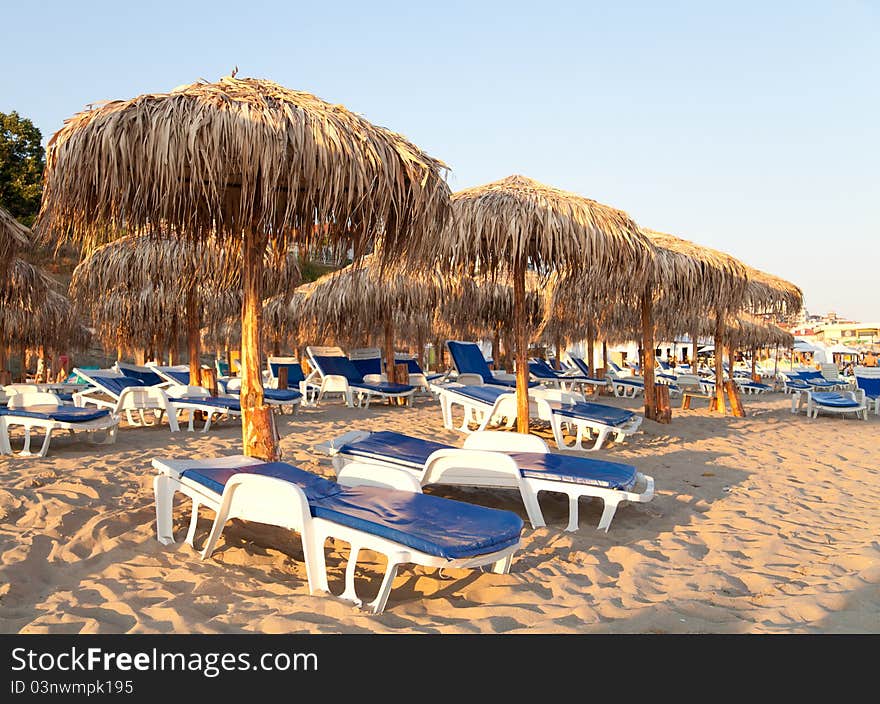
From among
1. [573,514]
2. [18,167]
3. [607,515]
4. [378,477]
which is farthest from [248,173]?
[18,167]

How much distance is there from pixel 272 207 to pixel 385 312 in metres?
9.05

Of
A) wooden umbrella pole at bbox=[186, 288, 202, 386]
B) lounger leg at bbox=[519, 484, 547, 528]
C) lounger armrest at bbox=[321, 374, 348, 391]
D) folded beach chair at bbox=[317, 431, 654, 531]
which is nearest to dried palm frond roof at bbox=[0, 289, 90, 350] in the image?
wooden umbrella pole at bbox=[186, 288, 202, 386]

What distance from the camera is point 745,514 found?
165 inches

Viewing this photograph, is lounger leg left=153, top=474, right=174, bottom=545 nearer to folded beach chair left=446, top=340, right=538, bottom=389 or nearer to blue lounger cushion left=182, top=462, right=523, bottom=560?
blue lounger cushion left=182, top=462, right=523, bottom=560

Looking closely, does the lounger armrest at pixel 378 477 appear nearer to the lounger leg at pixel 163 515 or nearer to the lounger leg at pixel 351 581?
the lounger leg at pixel 351 581

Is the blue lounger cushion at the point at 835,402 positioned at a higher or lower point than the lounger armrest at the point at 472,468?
lower

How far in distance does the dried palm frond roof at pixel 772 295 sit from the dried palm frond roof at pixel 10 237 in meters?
10.9

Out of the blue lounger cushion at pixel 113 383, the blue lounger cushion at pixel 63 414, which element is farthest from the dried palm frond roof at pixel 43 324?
the blue lounger cushion at pixel 63 414

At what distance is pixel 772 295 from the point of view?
11648 mm

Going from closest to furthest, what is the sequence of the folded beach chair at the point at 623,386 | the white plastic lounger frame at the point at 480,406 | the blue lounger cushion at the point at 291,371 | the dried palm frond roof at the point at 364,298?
the white plastic lounger frame at the point at 480,406, the dried palm frond roof at the point at 364,298, the blue lounger cushion at the point at 291,371, the folded beach chair at the point at 623,386

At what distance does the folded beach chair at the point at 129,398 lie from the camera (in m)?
7.50

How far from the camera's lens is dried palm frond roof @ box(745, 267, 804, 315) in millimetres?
11547

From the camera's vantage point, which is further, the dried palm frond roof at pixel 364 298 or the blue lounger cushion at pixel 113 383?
the dried palm frond roof at pixel 364 298

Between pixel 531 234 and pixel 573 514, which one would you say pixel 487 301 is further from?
pixel 573 514
